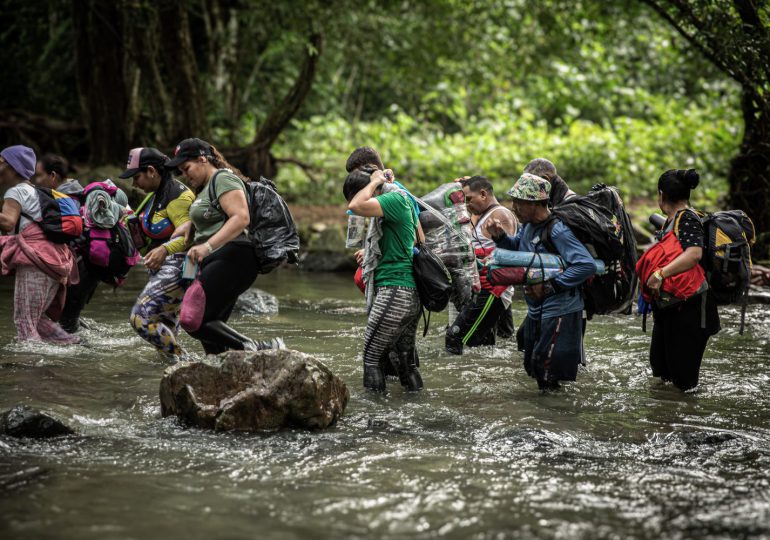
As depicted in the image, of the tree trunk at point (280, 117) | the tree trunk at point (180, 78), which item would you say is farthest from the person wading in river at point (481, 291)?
the tree trunk at point (180, 78)

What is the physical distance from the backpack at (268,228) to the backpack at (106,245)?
2.09 m

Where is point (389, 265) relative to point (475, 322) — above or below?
above


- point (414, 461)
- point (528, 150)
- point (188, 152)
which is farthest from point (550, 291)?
point (528, 150)

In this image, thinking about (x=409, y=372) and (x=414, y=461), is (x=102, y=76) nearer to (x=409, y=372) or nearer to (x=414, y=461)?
(x=409, y=372)

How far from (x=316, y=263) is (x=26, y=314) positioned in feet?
30.2

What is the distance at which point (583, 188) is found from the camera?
73.1ft

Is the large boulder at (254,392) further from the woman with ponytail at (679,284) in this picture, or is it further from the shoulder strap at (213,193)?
the woman with ponytail at (679,284)

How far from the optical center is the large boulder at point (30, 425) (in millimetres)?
5453

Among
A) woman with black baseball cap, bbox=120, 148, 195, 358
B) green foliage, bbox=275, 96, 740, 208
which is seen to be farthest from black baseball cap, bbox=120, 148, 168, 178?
green foliage, bbox=275, 96, 740, 208

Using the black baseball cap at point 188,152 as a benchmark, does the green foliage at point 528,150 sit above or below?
above

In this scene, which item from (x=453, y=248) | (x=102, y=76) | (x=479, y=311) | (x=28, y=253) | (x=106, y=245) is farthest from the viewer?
(x=102, y=76)

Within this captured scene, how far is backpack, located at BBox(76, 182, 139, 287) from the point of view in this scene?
335 inches

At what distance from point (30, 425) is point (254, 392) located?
4.42 feet

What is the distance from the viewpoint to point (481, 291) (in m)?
8.60
